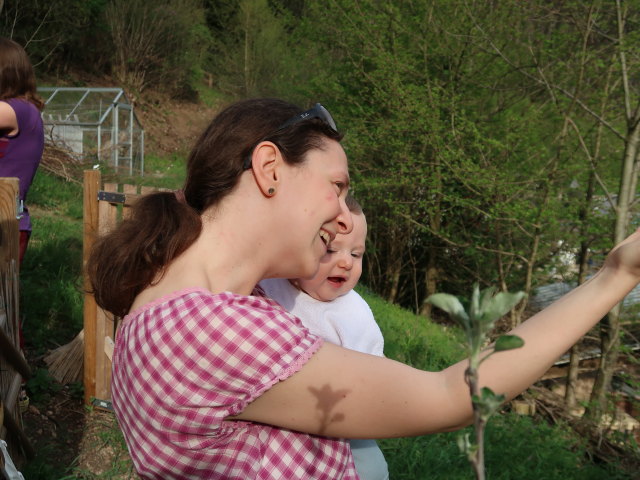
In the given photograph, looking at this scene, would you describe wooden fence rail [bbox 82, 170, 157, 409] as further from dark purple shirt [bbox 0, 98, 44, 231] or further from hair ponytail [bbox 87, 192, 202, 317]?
hair ponytail [bbox 87, 192, 202, 317]

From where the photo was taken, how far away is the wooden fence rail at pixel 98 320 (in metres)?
3.99

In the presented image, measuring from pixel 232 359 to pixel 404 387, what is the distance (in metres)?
0.28

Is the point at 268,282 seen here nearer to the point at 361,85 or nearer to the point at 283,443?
the point at 283,443

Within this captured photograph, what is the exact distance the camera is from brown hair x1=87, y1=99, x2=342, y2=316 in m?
1.27

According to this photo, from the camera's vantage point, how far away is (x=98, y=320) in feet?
13.7

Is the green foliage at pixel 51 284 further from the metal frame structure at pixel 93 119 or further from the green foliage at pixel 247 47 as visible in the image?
the green foliage at pixel 247 47

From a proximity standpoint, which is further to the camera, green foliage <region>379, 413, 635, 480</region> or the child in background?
green foliage <region>379, 413, 635, 480</region>

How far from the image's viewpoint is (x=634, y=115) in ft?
23.4

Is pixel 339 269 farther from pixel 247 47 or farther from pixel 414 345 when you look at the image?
pixel 247 47

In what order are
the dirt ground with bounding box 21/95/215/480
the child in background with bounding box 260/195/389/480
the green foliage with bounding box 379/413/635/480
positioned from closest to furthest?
the child in background with bounding box 260/195/389/480 → the dirt ground with bounding box 21/95/215/480 → the green foliage with bounding box 379/413/635/480

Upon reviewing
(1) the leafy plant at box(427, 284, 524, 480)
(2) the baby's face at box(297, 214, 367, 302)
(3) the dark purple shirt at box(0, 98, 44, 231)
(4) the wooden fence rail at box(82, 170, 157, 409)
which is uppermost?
(1) the leafy plant at box(427, 284, 524, 480)

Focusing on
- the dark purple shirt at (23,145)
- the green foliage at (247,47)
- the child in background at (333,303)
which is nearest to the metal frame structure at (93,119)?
the green foliage at (247,47)

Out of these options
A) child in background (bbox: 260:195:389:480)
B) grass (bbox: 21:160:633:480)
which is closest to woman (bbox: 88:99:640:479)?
child in background (bbox: 260:195:389:480)

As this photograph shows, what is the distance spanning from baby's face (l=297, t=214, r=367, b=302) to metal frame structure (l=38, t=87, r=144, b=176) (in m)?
13.5
